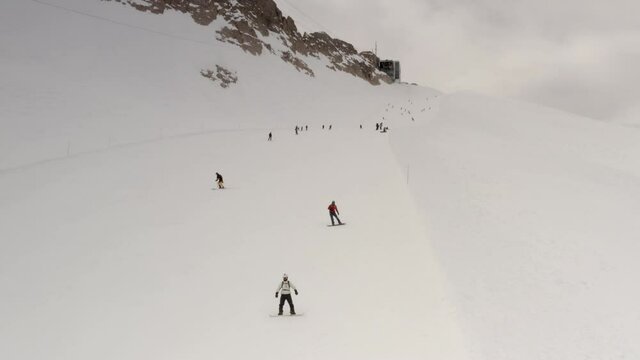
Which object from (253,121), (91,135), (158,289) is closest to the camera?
(158,289)

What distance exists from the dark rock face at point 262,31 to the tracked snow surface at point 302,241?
4785 centimetres

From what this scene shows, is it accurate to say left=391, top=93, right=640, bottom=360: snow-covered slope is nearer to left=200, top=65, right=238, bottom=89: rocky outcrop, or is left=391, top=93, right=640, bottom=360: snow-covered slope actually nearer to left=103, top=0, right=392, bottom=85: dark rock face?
left=200, top=65, right=238, bottom=89: rocky outcrop

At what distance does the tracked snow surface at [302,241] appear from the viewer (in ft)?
42.7

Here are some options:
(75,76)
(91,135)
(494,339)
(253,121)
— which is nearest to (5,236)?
(494,339)

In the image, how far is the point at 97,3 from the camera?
80.1 meters

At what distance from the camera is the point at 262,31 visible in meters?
110

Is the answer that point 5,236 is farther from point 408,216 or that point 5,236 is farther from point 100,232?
point 408,216

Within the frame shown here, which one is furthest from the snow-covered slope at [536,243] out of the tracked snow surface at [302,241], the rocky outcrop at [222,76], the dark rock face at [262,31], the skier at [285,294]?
the dark rock face at [262,31]

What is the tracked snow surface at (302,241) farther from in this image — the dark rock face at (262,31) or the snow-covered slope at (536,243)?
the dark rock face at (262,31)

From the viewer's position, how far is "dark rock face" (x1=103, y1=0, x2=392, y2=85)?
313ft

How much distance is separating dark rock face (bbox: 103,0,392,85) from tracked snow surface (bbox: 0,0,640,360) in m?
47.8

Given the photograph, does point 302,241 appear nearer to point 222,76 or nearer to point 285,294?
point 285,294

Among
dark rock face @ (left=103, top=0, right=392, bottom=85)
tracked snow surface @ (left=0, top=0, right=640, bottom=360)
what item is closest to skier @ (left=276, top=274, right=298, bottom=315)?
tracked snow surface @ (left=0, top=0, right=640, bottom=360)

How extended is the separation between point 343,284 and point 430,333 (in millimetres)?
3701
